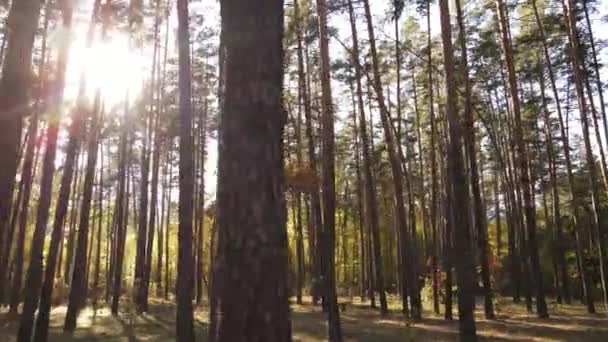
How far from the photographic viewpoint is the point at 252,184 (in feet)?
7.48

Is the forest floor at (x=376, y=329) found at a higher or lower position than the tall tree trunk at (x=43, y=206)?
lower

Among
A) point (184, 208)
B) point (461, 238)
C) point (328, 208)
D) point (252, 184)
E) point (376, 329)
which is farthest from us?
point (376, 329)

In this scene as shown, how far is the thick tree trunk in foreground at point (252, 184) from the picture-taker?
2203 millimetres

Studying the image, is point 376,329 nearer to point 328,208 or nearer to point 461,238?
point 328,208

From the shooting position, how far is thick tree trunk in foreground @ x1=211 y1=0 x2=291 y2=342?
7.23 feet

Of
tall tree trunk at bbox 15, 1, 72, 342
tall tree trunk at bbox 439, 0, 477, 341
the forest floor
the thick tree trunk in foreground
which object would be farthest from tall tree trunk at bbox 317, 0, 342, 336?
the thick tree trunk in foreground

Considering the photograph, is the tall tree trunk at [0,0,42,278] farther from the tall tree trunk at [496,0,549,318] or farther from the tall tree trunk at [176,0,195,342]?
the tall tree trunk at [496,0,549,318]

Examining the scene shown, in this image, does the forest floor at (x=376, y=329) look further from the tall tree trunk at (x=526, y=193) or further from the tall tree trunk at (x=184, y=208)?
the tall tree trunk at (x=184, y=208)

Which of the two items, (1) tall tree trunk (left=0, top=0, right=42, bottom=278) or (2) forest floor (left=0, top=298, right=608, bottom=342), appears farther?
(2) forest floor (left=0, top=298, right=608, bottom=342)

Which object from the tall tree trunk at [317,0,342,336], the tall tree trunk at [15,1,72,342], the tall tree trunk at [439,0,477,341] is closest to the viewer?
the tall tree trunk at [15,1,72,342]

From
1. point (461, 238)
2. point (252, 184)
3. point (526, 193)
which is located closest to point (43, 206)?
point (461, 238)

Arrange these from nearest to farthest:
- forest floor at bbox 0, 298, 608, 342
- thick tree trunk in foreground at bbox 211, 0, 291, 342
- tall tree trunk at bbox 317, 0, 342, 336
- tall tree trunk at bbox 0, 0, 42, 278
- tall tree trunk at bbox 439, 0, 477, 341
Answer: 1. thick tree trunk in foreground at bbox 211, 0, 291, 342
2. tall tree trunk at bbox 0, 0, 42, 278
3. tall tree trunk at bbox 439, 0, 477, 341
4. tall tree trunk at bbox 317, 0, 342, 336
5. forest floor at bbox 0, 298, 608, 342

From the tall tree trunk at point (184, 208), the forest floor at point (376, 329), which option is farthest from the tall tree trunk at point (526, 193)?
the tall tree trunk at point (184, 208)

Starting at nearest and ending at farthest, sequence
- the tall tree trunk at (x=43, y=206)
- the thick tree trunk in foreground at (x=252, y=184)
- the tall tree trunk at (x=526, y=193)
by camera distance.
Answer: the thick tree trunk in foreground at (x=252, y=184) < the tall tree trunk at (x=43, y=206) < the tall tree trunk at (x=526, y=193)
